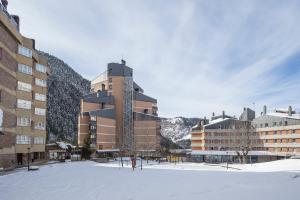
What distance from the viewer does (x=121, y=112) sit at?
4675 inches

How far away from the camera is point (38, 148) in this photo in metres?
66.6

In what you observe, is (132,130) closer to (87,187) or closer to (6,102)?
(6,102)

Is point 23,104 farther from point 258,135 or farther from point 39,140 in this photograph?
point 258,135

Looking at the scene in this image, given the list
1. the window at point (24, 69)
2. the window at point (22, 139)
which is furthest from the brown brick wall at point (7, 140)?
the window at point (24, 69)

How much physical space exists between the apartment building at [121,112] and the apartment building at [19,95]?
37499 mm

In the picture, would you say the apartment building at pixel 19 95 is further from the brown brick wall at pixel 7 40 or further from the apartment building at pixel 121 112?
the apartment building at pixel 121 112

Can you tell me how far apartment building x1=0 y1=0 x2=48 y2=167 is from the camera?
154 feet

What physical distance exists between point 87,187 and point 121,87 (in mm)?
93872

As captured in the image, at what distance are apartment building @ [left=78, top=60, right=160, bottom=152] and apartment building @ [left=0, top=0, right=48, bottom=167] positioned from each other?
123ft

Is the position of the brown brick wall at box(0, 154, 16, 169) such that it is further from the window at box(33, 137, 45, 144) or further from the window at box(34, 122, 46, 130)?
the window at box(34, 122, 46, 130)

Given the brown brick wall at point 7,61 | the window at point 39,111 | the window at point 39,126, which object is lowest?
the window at point 39,126

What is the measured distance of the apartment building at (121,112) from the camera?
109 metres

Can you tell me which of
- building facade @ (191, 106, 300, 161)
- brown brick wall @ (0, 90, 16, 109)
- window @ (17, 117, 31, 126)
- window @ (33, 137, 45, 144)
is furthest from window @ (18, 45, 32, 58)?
building facade @ (191, 106, 300, 161)

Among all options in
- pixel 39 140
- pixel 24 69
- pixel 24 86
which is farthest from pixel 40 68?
pixel 39 140
